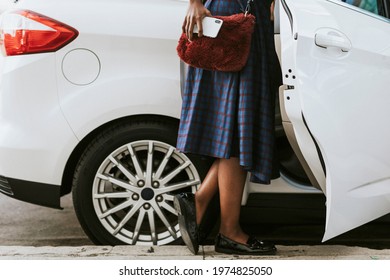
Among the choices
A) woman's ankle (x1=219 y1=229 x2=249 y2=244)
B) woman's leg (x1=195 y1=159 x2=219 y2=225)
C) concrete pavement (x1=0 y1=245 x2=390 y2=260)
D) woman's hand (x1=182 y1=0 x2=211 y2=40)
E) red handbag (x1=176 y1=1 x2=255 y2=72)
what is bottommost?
concrete pavement (x1=0 y1=245 x2=390 y2=260)

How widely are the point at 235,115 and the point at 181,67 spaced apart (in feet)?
1.41

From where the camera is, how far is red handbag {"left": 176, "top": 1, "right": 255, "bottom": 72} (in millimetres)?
3020

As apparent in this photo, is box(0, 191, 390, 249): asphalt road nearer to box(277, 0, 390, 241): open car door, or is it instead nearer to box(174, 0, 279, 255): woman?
box(174, 0, 279, 255): woman

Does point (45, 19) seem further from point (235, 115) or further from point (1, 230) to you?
point (1, 230)

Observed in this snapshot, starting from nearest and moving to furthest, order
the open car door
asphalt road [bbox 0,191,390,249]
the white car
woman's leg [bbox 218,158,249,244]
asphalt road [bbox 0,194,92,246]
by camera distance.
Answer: the open car door → woman's leg [bbox 218,158,249,244] → the white car → asphalt road [bbox 0,191,390,249] → asphalt road [bbox 0,194,92,246]

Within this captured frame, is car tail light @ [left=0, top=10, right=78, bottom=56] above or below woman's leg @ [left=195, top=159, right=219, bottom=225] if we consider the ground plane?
above

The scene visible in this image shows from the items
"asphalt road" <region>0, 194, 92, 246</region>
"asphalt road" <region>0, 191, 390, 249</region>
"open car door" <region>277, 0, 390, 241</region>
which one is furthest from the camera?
"asphalt road" <region>0, 194, 92, 246</region>

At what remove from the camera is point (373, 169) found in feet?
10.2

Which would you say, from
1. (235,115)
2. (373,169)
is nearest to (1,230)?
(235,115)

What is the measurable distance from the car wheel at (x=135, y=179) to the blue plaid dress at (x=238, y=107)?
286 millimetres

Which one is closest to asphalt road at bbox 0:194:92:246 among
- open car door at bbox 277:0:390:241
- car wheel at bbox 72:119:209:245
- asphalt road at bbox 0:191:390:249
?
asphalt road at bbox 0:191:390:249

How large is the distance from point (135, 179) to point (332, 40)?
3.81 ft

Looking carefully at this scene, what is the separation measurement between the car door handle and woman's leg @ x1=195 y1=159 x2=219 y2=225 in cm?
73

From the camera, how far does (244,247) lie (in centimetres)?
328
